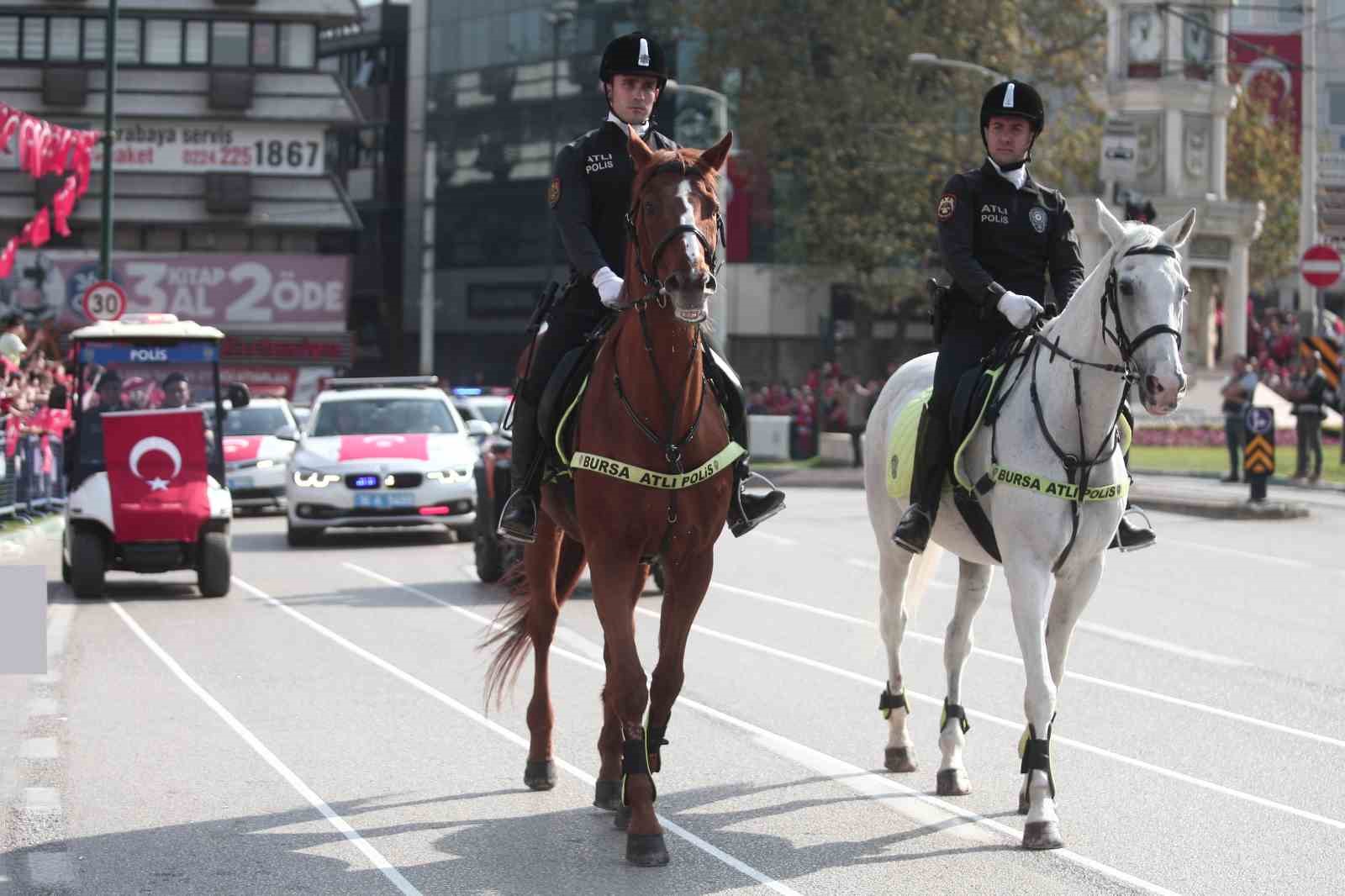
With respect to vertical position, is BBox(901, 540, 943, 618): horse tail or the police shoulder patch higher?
the police shoulder patch

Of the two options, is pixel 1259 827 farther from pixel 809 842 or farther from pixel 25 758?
pixel 25 758

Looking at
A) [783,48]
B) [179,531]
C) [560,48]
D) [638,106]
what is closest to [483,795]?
[638,106]

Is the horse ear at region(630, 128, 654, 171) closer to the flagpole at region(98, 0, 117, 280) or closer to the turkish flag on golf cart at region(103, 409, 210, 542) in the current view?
the turkish flag on golf cart at region(103, 409, 210, 542)

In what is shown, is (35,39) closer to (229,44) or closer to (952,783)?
(229,44)

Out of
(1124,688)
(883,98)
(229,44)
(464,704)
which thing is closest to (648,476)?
(464,704)

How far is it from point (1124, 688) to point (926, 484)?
3536mm

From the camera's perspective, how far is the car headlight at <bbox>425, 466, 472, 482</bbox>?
22406 mm

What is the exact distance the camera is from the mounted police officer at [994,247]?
343 inches

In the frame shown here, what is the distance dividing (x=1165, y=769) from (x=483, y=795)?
9.98 feet

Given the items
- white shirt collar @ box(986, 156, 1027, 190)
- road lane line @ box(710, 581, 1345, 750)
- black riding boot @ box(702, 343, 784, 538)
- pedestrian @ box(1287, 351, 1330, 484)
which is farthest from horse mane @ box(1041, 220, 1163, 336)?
pedestrian @ box(1287, 351, 1330, 484)

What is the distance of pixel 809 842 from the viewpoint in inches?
297

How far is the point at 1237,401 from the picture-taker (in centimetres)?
3275

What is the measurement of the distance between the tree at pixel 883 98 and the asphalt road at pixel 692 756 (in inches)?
1372

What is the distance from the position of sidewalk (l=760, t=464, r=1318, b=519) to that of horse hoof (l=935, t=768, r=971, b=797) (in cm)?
1867
